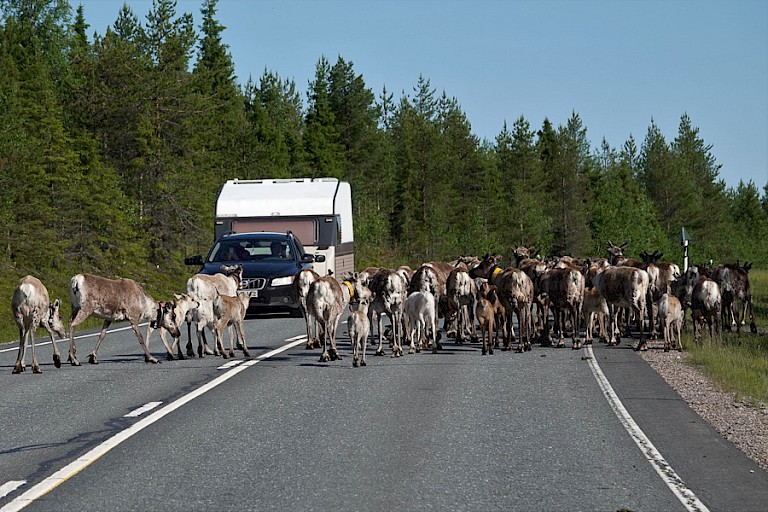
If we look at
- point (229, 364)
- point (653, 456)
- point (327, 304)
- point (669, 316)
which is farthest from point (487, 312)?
point (653, 456)

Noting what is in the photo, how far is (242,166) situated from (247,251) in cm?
4458

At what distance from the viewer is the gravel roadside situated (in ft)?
37.0

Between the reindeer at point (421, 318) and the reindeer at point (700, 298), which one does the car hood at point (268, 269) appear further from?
the reindeer at point (700, 298)

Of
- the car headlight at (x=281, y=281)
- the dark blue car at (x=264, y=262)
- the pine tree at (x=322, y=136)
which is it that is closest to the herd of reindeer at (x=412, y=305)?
the car headlight at (x=281, y=281)

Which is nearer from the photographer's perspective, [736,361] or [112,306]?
[112,306]

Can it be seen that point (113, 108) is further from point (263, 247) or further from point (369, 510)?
point (369, 510)

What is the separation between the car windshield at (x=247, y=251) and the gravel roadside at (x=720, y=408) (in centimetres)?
1189

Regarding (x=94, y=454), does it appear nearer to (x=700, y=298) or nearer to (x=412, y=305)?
(x=412, y=305)

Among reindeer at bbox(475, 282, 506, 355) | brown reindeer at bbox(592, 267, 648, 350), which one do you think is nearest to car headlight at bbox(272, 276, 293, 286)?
reindeer at bbox(475, 282, 506, 355)

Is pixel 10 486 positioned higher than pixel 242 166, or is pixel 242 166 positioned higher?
pixel 242 166

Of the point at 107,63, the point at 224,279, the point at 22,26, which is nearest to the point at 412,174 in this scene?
the point at 22,26

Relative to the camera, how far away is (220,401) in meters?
13.3

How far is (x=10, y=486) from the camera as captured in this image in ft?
28.7

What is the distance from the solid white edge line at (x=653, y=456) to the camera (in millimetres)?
8250
